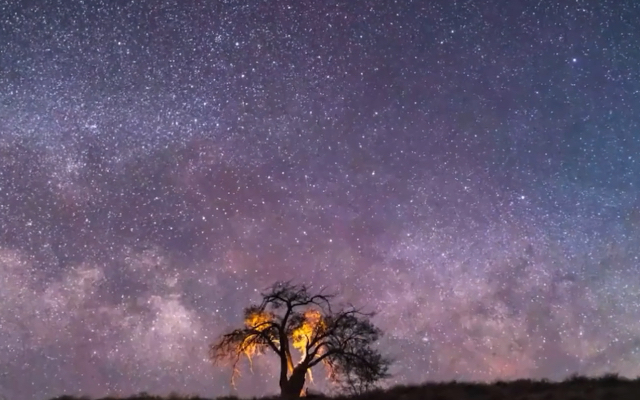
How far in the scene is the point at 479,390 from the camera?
30219 mm

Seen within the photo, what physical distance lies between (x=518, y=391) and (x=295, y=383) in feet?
35.6

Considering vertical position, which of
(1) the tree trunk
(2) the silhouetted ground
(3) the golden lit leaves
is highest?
(3) the golden lit leaves

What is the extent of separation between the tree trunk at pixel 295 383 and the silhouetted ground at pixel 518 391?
96cm

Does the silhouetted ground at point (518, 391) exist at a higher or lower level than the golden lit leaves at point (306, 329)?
lower

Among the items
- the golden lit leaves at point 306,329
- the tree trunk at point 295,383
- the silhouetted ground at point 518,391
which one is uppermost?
the golden lit leaves at point 306,329

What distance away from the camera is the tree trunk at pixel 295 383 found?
34.1 metres

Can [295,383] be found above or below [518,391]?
above

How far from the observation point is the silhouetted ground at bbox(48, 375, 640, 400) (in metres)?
26.4

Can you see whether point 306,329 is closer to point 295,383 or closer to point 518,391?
point 295,383

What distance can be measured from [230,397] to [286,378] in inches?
114

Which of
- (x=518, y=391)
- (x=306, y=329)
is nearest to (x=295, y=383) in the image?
(x=306, y=329)

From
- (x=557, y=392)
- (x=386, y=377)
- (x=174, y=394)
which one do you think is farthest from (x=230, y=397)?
(x=557, y=392)

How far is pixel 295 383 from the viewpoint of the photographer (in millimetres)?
34438

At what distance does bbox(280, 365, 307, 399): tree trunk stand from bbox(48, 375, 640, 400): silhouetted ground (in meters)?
0.96
